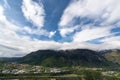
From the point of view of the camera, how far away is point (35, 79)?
7603 inches

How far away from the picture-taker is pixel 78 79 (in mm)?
191875

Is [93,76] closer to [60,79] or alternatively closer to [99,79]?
[99,79]

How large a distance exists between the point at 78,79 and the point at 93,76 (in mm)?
16123

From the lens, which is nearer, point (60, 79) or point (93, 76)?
point (93, 76)

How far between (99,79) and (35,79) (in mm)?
64163

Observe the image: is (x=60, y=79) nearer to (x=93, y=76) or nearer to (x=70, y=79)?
(x=70, y=79)

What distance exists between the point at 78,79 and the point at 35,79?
43557mm

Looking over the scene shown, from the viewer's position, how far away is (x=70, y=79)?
19200cm

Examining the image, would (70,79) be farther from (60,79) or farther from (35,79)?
(35,79)

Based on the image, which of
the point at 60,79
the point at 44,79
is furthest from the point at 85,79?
the point at 44,79

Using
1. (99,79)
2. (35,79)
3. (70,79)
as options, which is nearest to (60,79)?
(70,79)

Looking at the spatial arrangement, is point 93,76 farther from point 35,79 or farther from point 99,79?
point 35,79

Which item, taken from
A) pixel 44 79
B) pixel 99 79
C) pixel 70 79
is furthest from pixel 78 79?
pixel 44 79

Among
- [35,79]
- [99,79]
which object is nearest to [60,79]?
[35,79]
